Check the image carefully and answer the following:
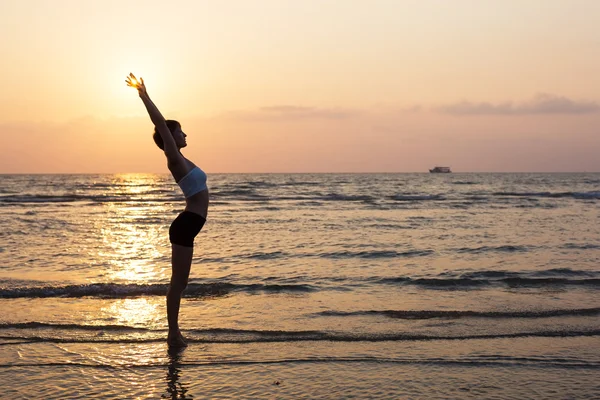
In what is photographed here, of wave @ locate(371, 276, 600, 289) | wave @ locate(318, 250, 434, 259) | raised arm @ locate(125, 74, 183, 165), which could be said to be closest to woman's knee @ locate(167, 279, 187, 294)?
raised arm @ locate(125, 74, 183, 165)

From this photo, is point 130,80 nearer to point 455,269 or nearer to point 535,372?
point 535,372

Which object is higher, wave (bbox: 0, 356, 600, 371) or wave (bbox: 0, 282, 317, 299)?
wave (bbox: 0, 356, 600, 371)

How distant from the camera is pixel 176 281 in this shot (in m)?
6.15

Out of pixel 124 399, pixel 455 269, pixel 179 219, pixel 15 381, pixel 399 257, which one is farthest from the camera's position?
pixel 399 257

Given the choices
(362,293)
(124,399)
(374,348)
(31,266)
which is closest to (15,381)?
(124,399)

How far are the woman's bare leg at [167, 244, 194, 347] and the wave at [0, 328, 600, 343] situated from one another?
0.26m

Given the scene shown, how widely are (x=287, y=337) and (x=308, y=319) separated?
1030mm

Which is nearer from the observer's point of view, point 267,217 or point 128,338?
point 128,338

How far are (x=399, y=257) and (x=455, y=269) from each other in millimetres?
1774

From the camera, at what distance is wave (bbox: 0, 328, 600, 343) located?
21.5ft

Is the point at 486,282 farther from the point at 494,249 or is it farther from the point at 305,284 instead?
the point at 494,249

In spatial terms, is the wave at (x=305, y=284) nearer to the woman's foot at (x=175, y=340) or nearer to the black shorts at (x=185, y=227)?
the woman's foot at (x=175, y=340)

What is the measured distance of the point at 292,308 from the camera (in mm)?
8414

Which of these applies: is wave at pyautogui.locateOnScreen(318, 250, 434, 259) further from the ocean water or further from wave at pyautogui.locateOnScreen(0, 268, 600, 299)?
wave at pyautogui.locateOnScreen(0, 268, 600, 299)
